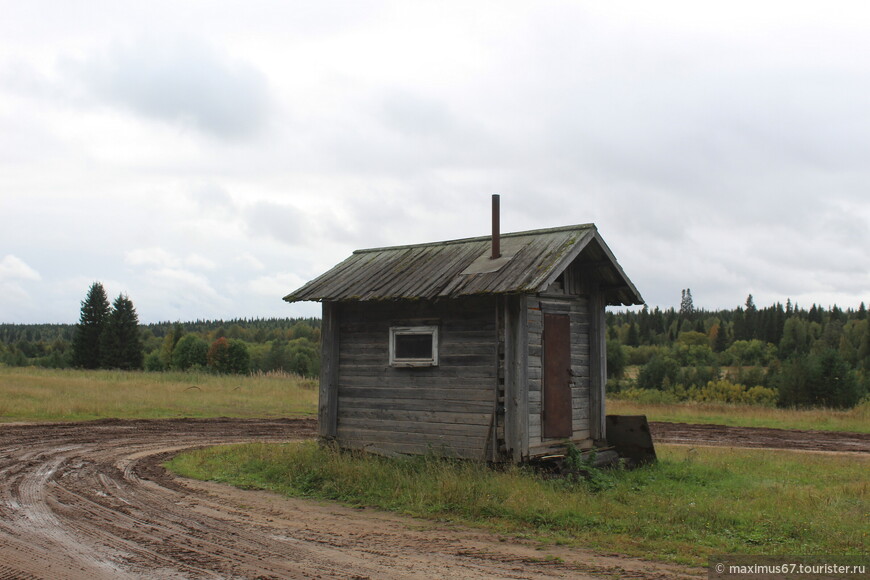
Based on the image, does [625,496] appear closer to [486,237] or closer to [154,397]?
[486,237]

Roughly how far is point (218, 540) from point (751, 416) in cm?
2517

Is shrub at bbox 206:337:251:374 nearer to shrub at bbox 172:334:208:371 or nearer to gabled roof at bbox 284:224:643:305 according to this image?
shrub at bbox 172:334:208:371

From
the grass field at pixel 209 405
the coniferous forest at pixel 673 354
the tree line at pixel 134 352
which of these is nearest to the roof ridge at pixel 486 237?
the grass field at pixel 209 405

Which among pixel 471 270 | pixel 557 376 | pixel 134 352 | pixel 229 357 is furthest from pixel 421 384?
pixel 229 357

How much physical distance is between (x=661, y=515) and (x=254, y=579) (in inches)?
210

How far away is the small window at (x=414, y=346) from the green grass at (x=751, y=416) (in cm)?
1664

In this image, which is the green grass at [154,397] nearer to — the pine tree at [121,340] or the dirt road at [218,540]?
the dirt road at [218,540]

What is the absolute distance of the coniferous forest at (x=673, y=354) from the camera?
4038 cm

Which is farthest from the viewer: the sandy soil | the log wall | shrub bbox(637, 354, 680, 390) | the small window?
shrub bbox(637, 354, 680, 390)

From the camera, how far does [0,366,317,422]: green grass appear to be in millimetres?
24406

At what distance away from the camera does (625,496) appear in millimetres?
10641

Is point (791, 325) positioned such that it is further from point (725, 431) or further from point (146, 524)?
A: point (146, 524)

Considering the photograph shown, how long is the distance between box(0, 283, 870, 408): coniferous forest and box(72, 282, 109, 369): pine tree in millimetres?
107

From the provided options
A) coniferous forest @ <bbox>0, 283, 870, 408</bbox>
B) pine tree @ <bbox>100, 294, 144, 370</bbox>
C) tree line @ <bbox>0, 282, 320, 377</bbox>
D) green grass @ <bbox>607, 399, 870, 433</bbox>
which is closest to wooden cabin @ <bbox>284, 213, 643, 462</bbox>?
green grass @ <bbox>607, 399, 870, 433</bbox>
